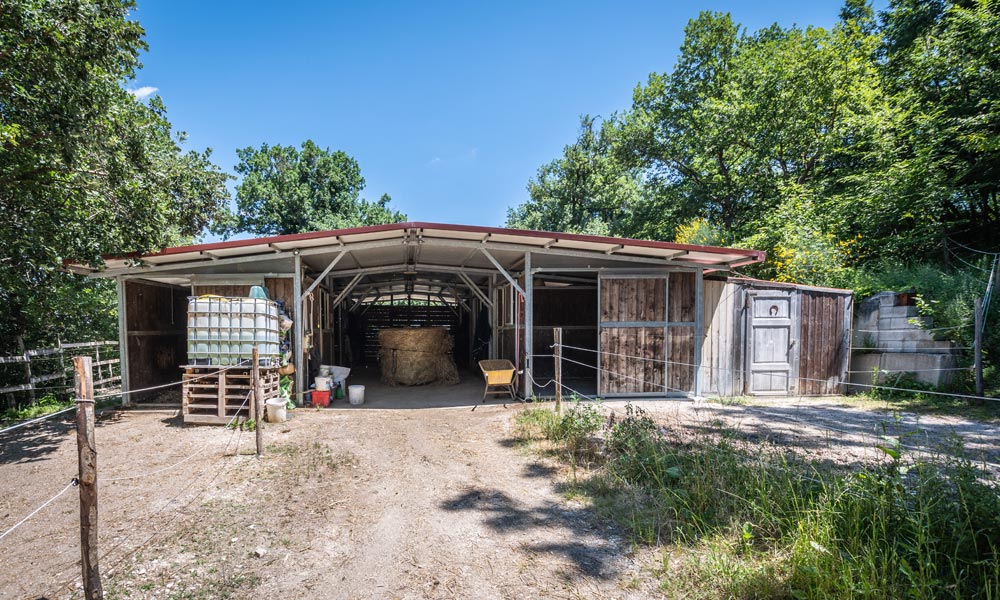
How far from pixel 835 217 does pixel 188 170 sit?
18408 millimetres

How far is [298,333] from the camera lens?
7.09 metres

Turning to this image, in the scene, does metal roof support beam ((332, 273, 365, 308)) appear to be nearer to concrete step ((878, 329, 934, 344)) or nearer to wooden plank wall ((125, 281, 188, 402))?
wooden plank wall ((125, 281, 188, 402))

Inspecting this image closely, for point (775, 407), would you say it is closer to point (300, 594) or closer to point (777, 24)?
point (300, 594)

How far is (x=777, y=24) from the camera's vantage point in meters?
17.4

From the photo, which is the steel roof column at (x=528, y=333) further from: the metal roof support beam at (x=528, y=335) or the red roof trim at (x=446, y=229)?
the red roof trim at (x=446, y=229)

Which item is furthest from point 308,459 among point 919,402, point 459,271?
point 919,402

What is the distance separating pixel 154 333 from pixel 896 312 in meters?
14.0

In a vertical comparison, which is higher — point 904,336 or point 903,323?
point 903,323

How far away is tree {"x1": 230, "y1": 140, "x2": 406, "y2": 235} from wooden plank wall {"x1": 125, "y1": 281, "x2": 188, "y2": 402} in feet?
38.2

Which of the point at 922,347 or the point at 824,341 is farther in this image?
the point at 824,341

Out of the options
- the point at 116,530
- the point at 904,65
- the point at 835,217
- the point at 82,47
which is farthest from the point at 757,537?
the point at 904,65

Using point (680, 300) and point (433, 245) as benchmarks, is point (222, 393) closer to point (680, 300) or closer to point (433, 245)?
point (433, 245)

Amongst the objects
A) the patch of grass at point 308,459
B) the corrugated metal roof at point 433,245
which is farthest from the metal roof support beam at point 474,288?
the patch of grass at point 308,459

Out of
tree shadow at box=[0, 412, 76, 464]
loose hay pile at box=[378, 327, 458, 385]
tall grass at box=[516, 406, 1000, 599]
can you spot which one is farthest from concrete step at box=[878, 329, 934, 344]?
tree shadow at box=[0, 412, 76, 464]
